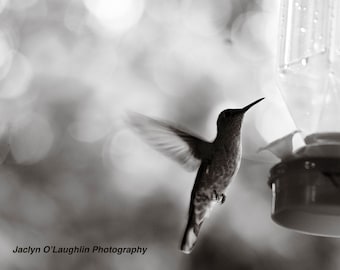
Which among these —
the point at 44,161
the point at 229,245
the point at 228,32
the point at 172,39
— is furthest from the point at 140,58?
the point at 229,245

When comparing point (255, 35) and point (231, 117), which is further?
point (255, 35)

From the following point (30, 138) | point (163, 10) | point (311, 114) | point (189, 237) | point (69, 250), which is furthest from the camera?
point (163, 10)

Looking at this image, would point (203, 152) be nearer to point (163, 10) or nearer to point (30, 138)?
point (30, 138)

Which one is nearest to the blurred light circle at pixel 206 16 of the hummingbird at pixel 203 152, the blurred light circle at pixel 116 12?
the blurred light circle at pixel 116 12

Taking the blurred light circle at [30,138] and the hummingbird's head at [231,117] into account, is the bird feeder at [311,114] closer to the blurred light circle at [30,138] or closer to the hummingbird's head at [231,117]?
the hummingbird's head at [231,117]

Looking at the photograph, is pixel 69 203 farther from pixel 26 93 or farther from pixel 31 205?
pixel 26 93

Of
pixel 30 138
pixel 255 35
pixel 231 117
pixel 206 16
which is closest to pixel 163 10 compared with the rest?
pixel 206 16

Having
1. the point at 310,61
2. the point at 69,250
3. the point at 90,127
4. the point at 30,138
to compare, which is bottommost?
the point at 69,250
